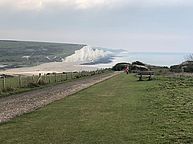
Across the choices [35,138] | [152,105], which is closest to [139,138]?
[35,138]

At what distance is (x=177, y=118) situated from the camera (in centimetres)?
1553

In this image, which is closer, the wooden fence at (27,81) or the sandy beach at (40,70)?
the wooden fence at (27,81)

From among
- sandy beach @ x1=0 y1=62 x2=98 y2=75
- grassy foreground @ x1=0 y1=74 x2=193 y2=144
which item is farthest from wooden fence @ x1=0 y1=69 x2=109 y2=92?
sandy beach @ x1=0 y1=62 x2=98 y2=75

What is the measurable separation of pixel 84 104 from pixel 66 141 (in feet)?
32.4

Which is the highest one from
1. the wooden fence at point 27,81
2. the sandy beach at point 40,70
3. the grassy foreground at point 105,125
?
the grassy foreground at point 105,125

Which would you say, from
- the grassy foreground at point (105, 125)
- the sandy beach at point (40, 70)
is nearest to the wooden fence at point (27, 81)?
the grassy foreground at point (105, 125)

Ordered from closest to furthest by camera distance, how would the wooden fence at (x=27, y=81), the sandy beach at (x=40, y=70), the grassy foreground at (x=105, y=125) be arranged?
1. the grassy foreground at (x=105, y=125)
2. the wooden fence at (x=27, y=81)
3. the sandy beach at (x=40, y=70)

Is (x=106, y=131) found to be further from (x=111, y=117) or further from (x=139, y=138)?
(x=111, y=117)

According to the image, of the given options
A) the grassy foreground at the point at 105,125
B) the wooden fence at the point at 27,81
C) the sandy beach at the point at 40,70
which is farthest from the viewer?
the sandy beach at the point at 40,70

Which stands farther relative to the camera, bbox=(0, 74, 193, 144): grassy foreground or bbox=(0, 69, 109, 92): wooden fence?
bbox=(0, 69, 109, 92): wooden fence

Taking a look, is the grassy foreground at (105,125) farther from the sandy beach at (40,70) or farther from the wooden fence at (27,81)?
the sandy beach at (40,70)

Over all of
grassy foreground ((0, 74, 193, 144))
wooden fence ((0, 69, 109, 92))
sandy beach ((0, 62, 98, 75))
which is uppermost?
grassy foreground ((0, 74, 193, 144))

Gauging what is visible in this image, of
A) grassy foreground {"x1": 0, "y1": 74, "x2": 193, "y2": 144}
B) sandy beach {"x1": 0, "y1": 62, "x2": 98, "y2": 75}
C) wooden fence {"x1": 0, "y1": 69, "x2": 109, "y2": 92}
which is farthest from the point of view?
sandy beach {"x1": 0, "y1": 62, "x2": 98, "y2": 75}

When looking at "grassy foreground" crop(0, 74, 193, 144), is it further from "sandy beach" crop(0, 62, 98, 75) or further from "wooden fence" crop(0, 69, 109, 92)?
"sandy beach" crop(0, 62, 98, 75)
